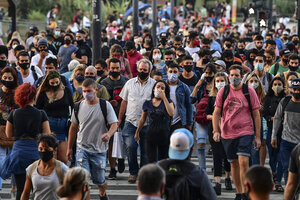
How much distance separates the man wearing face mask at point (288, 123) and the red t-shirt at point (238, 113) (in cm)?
46

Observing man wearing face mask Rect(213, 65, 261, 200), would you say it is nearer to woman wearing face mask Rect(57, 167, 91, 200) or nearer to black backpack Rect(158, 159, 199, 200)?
black backpack Rect(158, 159, 199, 200)

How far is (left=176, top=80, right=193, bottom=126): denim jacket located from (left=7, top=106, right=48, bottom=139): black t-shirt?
3.34m

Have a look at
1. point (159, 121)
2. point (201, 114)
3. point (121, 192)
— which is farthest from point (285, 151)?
point (121, 192)

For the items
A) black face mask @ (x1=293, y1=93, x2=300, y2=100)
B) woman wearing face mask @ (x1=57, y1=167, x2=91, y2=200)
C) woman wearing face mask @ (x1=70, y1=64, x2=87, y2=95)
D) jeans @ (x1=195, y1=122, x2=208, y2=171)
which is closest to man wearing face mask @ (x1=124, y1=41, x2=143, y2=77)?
woman wearing face mask @ (x1=70, y1=64, x2=87, y2=95)

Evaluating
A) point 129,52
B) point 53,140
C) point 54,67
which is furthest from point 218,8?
point 53,140

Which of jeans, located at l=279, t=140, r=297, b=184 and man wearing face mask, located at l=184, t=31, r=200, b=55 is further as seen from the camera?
man wearing face mask, located at l=184, t=31, r=200, b=55

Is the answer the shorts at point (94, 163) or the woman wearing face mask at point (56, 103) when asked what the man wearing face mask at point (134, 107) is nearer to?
the woman wearing face mask at point (56, 103)

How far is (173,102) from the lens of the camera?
11969 mm

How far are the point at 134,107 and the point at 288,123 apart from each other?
8.30 feet

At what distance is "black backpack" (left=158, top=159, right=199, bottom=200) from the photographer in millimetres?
6305

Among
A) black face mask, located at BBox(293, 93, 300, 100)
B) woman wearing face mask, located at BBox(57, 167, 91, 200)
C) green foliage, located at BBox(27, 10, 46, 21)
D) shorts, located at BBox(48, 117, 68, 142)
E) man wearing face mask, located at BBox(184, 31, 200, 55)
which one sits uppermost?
green foliage, located at BBox(27, 10, 46, 21)

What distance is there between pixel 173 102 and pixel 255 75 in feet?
4.55

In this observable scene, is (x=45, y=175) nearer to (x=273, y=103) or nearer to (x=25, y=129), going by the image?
(x=25, y=129)

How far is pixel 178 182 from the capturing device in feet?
20.8
